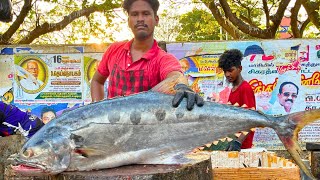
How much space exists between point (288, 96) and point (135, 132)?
269 inches

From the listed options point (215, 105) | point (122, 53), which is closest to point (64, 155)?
point (215, 105)

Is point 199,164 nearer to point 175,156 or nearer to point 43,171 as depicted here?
point 175,156

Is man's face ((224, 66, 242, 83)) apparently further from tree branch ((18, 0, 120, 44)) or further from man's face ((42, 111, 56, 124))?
tree branch ((18, 0, 120, 44))

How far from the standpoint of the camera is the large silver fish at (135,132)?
2.82 m

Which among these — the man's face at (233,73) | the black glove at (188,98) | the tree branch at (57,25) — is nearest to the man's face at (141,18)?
the black glove at (188,98)

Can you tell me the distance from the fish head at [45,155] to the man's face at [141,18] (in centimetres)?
111

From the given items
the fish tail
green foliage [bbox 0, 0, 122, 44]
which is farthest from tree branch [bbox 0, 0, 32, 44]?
the fish tail

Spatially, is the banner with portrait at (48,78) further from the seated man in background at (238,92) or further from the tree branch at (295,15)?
the tree branch at (295,15)

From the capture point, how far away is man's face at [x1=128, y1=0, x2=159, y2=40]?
11.9ft

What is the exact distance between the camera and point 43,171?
2801mm

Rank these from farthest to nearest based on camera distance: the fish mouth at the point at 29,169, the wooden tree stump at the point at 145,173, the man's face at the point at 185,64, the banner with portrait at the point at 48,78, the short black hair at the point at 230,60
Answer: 1. the banner with portrait at the point at 48,78
2. the man's face at the point at 185,64
3. the short black hair at the point at 230,60
4. the wooden tree stump at the point at 145,173
5. the fish mouth at the point at 29,169

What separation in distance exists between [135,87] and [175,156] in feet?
2.32

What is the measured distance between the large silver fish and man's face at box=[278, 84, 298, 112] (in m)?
6.38

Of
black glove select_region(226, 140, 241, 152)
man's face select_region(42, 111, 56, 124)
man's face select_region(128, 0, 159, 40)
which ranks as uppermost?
man's face select_region(128, 0, 159, 40)
